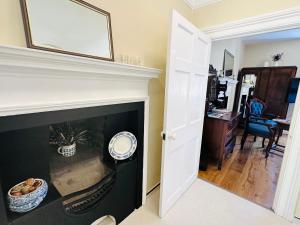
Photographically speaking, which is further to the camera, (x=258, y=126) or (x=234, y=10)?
(x=258, y=126)

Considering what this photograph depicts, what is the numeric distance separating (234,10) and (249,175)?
227 centimetres

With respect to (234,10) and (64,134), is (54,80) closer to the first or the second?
(64,134)

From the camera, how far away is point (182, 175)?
5.84 ft

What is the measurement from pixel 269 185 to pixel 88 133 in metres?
2.48

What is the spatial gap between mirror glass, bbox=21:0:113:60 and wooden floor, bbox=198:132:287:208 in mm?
2162

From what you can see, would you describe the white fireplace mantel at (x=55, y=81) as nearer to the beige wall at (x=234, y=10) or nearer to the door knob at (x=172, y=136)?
the door knob at (x=172, y=136)

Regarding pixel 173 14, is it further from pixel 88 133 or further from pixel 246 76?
pixel 246 76

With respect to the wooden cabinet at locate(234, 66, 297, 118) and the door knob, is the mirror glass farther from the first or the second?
the wooden cabinet at locate(234, 66, 297, 118)

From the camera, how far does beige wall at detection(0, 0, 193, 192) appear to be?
758 millimetres

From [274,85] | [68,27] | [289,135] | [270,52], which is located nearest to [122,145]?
[68,27]

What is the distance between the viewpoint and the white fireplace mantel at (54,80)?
2.30 feet

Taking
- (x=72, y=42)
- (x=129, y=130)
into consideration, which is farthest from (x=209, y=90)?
(x=72, y=42)

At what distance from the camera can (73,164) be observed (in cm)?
139

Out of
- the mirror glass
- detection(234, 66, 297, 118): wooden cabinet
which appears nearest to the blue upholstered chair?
detection(234, 66, 297, 118): wooden cabinet
